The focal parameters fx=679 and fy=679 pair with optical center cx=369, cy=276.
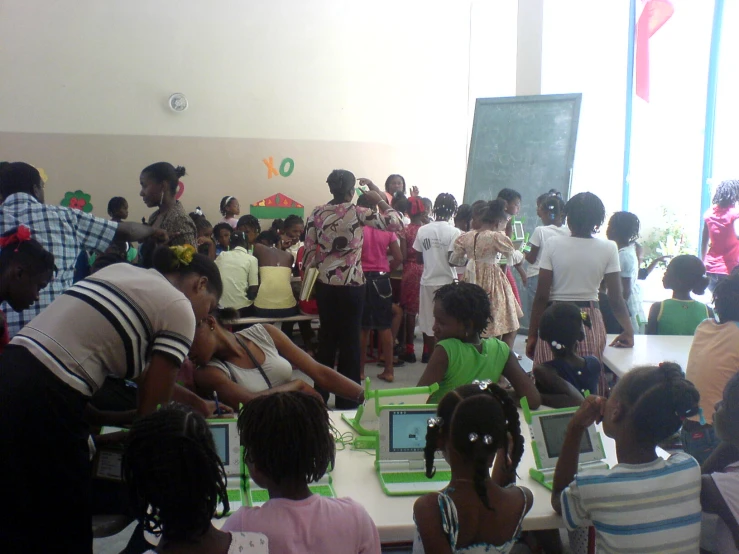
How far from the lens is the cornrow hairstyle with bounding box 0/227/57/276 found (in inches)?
86.0

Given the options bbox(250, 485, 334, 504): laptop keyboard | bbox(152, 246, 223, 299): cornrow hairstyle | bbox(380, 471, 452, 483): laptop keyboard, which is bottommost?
bbox(250, 485, 334, 504): laptop keyboard

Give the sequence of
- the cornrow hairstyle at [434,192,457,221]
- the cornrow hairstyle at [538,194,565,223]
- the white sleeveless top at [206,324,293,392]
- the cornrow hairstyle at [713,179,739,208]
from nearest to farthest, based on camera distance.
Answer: the white sleeveless top at [206,324,293,392], the cornrow hairstyle at [538,194,565,223], the cornrow hairstyle at [434,192,457,221], the cornrow hairstyle at [713,179,739,208]

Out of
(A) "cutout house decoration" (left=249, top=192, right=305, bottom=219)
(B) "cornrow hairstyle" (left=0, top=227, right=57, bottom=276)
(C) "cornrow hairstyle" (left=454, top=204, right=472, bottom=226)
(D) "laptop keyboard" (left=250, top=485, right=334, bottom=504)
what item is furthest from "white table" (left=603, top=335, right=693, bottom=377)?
(A) "cutout house decoration" (left=249, top=192, right=305, bottom=219)

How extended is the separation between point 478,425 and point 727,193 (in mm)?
4753

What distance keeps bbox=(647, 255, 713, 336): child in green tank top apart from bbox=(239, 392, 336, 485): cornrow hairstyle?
100 inches

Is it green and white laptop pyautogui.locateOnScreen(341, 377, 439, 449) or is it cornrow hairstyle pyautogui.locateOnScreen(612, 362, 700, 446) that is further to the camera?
green and white laptop pyautogui.locateOnScreen(341, 377, 439, 449)

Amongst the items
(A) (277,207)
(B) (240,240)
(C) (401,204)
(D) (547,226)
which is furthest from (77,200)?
(D) (547,226)

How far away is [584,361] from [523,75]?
16.4 feet

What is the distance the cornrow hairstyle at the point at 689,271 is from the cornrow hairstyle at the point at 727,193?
243 centimetres

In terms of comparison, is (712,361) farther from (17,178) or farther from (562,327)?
(17,178)

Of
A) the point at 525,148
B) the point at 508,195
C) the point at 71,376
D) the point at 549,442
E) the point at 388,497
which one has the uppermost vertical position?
the point at 525,148

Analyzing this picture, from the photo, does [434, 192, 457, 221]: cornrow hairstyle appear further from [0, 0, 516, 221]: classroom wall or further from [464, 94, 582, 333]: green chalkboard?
[0, 0, 516, 221]: classroom wall

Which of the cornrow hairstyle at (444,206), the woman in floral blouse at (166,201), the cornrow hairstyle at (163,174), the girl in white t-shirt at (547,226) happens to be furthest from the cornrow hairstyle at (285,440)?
the cornrow hairstyle at (444,206)

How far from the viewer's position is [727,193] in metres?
5.47
